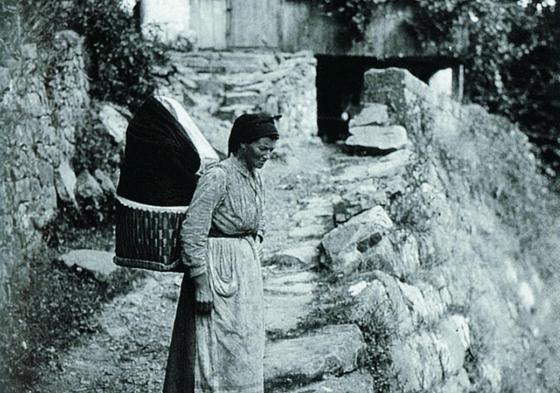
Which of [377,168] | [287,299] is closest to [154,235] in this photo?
[287,299]

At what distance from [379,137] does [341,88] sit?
5501mm

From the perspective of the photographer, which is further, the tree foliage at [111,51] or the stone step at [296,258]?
the tree foliage at [111,51]

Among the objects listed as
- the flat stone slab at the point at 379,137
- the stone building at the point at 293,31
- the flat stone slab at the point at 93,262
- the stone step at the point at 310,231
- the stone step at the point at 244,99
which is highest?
the stone building at the point at 293,31

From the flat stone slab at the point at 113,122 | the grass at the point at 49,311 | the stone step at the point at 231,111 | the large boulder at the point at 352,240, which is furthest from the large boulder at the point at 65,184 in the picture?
the stone step at the point at 231,111

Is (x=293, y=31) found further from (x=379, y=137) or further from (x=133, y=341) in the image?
(x=133, y=341)

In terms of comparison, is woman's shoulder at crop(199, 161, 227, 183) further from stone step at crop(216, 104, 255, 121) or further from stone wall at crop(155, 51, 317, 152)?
stone step at crop(216, 104, 255, 121)

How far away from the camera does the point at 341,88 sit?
14.7 m

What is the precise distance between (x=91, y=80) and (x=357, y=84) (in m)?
6.43

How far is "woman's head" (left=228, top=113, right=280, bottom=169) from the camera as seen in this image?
4.00 m

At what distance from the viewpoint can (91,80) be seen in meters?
9.30

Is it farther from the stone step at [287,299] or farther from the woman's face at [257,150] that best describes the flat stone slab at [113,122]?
the woman's face at [257,150]

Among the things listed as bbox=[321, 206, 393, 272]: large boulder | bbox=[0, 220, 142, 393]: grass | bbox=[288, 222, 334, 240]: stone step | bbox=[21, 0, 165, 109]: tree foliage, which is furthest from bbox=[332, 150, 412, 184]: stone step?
bbox=[0, 220, 142, 393]: grass

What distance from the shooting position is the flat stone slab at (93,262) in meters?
6.89

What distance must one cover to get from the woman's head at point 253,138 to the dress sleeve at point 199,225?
0.23 meters
